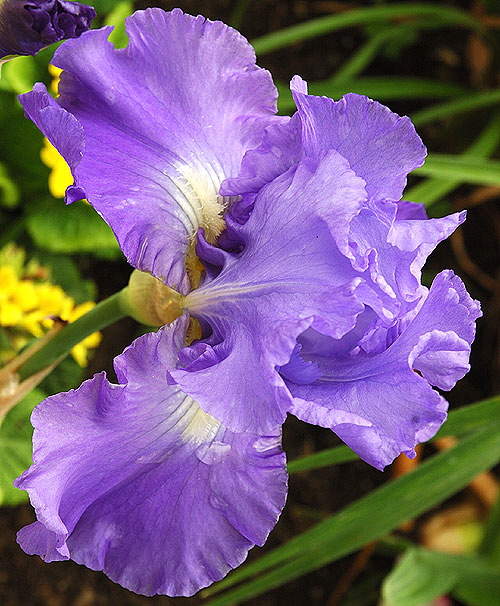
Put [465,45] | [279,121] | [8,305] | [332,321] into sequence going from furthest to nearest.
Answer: [465,45] < [8,305] < [279,121] < [332,321]

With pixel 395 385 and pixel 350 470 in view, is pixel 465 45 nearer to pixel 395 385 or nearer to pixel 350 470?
pixel 350 470

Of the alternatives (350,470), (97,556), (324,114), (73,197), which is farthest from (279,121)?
(350,470)

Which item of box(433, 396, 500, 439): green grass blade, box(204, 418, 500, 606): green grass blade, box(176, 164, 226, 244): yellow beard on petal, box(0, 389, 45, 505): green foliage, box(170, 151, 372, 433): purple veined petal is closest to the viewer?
box(170, 151, 372, 433): purple veined petal

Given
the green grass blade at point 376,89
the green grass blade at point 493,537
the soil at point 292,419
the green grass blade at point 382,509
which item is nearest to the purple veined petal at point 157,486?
the green grass blade at point 382,509

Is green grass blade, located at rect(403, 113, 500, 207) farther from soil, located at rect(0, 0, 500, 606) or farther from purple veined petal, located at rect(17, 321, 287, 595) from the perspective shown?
purple veined petal, located at rect(17, 321, 287, 595)

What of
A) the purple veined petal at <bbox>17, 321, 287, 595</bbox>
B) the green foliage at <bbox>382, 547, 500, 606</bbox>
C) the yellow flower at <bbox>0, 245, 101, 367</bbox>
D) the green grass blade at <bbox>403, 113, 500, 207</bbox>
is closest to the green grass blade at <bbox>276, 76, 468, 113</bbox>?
the green grass blade at <bbox>403, 113, 500, 207</bbox>

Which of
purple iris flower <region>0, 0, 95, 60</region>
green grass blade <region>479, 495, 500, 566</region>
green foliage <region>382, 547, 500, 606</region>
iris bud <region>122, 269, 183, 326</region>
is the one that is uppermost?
purple iris flower <region>0, 0, 95, 60</region>

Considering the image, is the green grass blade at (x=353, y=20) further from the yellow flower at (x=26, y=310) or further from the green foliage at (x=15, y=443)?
the green foliage at (x=15, y=443)
